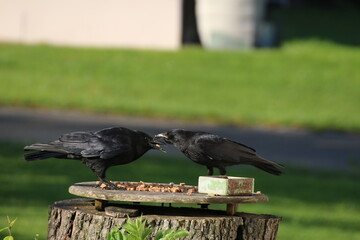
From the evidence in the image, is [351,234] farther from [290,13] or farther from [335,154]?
[290,13]

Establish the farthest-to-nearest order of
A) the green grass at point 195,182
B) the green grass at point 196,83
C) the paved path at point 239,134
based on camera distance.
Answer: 1. the green grass at point 196,83
2. the paved path at point 239,134
3. the green grass at point 195,182

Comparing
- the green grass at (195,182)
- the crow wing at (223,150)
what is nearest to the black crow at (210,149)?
the crow wing at (223,150)

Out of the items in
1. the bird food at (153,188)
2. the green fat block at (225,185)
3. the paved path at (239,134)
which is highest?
the green fat block at (225,185)

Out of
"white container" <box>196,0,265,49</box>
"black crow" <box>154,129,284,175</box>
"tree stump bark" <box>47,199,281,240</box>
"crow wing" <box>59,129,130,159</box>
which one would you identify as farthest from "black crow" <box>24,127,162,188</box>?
"white container" <box>196,0,265,49</box>

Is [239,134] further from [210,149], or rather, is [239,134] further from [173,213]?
[210,149]

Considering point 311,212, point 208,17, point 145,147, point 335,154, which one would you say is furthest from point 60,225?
point 208,17

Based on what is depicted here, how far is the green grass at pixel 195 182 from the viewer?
8906 millimetres

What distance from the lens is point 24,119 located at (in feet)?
53.2

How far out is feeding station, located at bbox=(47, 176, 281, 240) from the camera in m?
4.61

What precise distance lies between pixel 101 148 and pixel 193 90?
569 inches

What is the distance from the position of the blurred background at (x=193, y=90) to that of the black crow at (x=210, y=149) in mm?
3589

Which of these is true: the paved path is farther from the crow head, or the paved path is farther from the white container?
the crow head

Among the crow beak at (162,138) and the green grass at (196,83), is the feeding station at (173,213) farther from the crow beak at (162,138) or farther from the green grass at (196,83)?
the green grass at (196,83)

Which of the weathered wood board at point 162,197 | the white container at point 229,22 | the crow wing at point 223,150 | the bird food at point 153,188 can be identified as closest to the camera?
the weathered wood board at point 162,197
